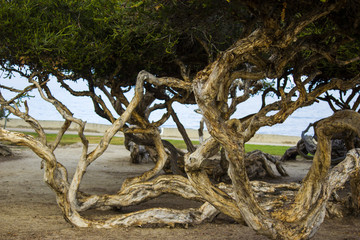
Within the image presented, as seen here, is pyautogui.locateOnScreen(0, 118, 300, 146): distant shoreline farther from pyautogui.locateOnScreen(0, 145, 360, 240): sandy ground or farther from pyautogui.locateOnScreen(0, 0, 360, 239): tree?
pyautogui.locateOnScreen(0, 0, 360, 239): tree

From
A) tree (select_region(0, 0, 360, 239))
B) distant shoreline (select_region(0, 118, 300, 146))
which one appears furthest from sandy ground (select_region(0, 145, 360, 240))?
distant shoreline (select_region(0, 118, 300, 146))

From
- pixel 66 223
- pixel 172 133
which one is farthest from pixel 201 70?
pixel 172 133

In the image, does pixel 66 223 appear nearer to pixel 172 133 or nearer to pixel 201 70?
pixel 201 70

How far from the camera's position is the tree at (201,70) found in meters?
4.71

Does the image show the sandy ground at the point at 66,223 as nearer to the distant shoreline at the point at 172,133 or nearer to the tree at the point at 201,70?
the tree at the point at 201,70

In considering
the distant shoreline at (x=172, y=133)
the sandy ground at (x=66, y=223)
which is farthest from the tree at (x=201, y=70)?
the distant shoreline at (x=172, y=133)

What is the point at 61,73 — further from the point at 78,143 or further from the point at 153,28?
the point at 78,143

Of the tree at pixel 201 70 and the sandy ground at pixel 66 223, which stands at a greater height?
the tree at pixel 201 70

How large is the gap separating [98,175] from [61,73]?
19.2 feet

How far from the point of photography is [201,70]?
5.14 meters

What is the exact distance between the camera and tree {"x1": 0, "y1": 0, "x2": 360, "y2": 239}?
4.71 m

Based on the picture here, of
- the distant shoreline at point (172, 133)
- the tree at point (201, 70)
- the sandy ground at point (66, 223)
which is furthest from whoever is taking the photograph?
the distant shoreline at point (172, 133)

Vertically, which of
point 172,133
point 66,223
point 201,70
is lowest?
point 66,223

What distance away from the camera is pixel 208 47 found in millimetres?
8289
